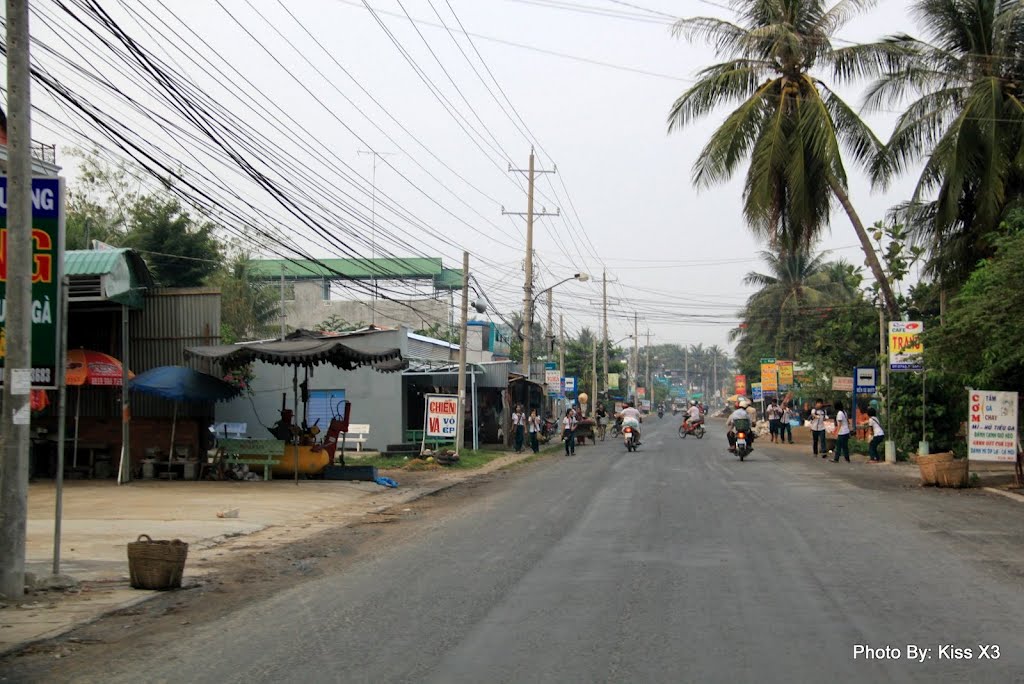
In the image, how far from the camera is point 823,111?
27.1m

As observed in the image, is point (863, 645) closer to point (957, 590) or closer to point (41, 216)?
point (957, 590)

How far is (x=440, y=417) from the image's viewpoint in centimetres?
3052

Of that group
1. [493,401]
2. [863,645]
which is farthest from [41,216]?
[493,401]

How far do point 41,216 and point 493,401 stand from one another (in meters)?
35.7

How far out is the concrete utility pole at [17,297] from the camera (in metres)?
9.03

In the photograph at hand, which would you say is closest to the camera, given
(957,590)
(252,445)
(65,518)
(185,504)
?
(957,590)

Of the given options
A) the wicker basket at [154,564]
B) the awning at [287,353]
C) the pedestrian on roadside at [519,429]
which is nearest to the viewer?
the wicker basket at [154,564]

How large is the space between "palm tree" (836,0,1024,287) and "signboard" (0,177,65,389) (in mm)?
20925

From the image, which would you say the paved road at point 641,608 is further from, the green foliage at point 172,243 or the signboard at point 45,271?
the green foliage at point 172,243

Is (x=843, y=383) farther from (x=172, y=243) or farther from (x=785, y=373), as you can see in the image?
(x=172, y=243)

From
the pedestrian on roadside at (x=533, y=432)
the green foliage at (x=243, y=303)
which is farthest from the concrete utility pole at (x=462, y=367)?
the green foliage at (x=243, y=303)

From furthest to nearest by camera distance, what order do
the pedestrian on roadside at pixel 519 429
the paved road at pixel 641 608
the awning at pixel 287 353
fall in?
1. the pedestrian on roadside at pixel 519 429
2. the awning at pixel 287 353
3. the paved road at pixel 641 608

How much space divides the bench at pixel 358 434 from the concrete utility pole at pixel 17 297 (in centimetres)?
2295

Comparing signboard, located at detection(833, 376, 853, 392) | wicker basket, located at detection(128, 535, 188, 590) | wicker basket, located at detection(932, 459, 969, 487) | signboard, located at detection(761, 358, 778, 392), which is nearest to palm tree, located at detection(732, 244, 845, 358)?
signboard, located at detection(761, 358, 778, 392)
